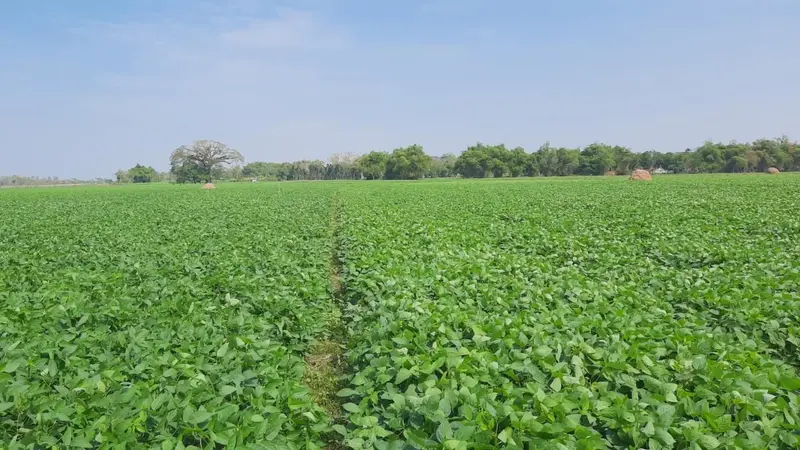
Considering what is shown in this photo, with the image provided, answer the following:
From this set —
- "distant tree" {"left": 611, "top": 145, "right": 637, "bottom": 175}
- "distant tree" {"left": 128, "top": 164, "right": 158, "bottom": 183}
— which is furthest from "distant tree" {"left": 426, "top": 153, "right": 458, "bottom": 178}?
"distant tree" {"left": 128, "top": 164, "right": 158, "bottom": 183}

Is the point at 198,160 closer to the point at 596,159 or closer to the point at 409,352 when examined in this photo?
the point at 596,159

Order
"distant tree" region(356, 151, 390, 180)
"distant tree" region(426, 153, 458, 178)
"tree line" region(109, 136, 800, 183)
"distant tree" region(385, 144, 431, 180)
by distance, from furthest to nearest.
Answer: "distant tree" region(426, 153, 458, 178), "distant tree" region(356, 151, 390, 180), "distant tree" region(385, 144, 431, 180), "tree line" region(109, 136, 800, 183)

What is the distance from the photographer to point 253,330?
5.12 m

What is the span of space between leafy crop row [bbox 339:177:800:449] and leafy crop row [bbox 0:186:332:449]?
0.66 metres

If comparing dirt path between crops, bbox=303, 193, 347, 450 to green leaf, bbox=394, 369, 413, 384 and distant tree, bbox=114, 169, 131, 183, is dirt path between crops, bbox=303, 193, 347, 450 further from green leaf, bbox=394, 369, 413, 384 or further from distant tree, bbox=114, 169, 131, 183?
distant tree, bbox=114, 169, 131, 183

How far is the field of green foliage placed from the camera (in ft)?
9.17

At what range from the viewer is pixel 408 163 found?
333ft

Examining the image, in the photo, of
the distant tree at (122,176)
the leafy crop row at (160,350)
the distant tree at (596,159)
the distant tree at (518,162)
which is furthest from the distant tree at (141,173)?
the leafy crop row at (160,350)

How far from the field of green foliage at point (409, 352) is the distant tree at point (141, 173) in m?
140

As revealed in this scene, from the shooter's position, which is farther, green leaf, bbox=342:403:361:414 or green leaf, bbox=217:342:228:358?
green leaf, bbox=217:342:228:358

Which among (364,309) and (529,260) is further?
(529,260)

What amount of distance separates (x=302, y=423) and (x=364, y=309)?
8.62ft

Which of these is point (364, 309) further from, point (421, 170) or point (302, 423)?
point (421, 170)

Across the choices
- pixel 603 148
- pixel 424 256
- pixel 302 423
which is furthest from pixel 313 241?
pixel 603 148
